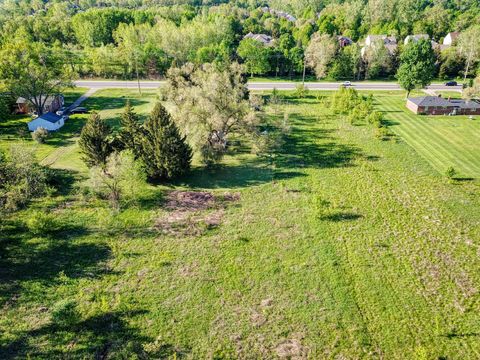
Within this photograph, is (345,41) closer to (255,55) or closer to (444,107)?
(255,55)

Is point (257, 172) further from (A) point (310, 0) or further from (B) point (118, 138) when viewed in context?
(A) point (310, 0)

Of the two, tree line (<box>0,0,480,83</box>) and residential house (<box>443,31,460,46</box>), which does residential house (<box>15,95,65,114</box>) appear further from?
residential house (<box>443,31,460,46</box>)

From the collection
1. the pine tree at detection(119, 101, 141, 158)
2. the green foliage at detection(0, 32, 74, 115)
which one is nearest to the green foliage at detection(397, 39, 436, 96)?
the pine tree at detection(119, 101, 141, 158)

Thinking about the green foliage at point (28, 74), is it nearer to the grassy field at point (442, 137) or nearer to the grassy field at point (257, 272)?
the grassy field at point (257, 272)

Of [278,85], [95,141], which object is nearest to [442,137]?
[278,85]

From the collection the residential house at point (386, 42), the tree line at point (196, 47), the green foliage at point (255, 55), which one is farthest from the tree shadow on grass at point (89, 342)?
the residential house at point (386, 42)
